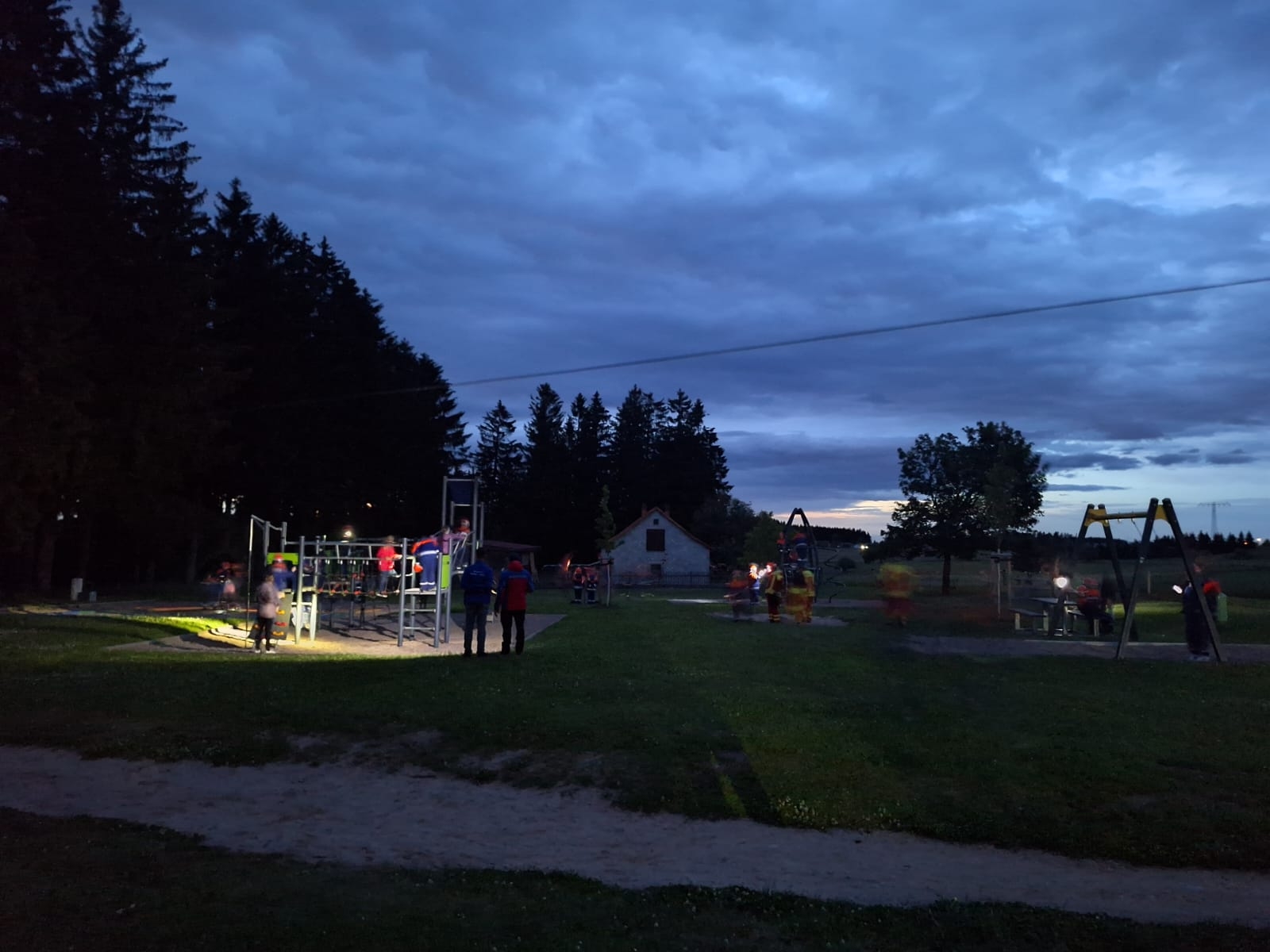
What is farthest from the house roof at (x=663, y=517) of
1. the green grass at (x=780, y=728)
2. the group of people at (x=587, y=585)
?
the green grass at (x=780, y=728)

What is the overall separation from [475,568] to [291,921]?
11556mm

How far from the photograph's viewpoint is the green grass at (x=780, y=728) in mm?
8242

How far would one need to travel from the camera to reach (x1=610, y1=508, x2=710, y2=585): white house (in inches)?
3246

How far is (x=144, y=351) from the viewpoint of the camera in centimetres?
3509

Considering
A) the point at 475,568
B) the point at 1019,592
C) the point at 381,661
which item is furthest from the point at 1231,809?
the point at 1019,592

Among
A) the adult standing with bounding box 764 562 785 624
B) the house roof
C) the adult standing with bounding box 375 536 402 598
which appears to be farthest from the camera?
the house roof

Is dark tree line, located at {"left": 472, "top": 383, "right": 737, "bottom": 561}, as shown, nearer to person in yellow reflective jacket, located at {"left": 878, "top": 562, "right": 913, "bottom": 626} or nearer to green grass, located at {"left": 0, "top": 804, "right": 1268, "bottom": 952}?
person in yellow reflective jacket, located at {"left": 878, "top": 562, "right": 913, "bottom": 626}

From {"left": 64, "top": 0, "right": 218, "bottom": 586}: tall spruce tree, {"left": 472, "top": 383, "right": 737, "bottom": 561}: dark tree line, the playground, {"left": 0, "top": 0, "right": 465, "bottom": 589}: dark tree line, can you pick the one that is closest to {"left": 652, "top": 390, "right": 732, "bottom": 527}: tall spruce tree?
{"left": 472, "top": 383, "right": 737, "bottom": 561}: dark tree line

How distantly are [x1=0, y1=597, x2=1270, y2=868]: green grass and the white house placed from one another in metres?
64.3

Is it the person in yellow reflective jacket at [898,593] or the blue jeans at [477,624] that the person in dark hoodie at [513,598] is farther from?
the person in yellow reflective jacket at [898,593]

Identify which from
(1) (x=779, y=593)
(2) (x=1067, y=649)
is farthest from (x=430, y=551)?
(2) (x=1067, y=649)

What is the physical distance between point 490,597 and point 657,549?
216 ft

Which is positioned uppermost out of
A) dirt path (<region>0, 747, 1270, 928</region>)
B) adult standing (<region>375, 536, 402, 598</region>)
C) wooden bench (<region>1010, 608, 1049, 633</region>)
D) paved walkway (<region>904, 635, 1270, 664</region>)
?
adult standing (<region>375, 536, 402, 598</region>)

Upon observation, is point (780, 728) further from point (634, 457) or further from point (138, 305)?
point (634, 457)
